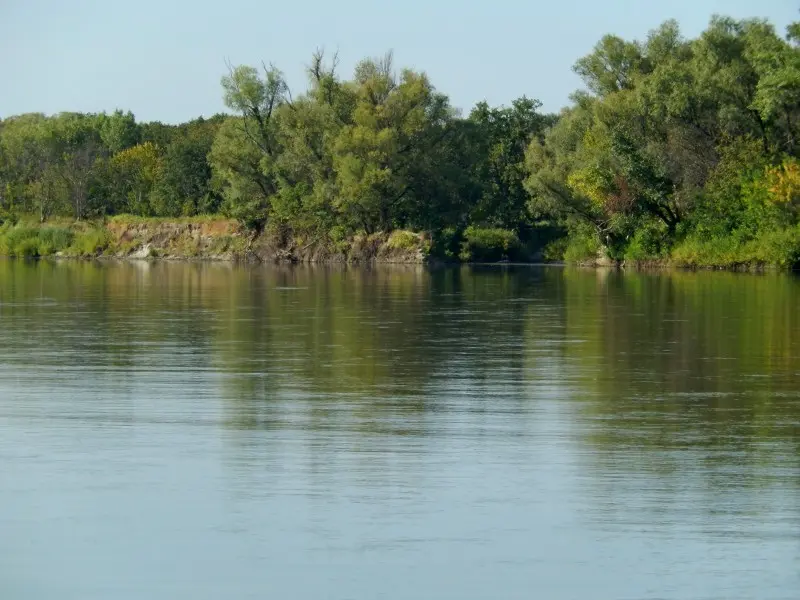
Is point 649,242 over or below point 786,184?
below

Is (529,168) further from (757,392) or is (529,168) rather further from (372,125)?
(757,392)

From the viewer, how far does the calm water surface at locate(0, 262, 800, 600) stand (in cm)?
984

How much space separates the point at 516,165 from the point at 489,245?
6475mm

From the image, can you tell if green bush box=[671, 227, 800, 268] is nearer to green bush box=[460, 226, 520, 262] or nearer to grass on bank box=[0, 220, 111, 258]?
green bush box=[460, 226, 520, 262]

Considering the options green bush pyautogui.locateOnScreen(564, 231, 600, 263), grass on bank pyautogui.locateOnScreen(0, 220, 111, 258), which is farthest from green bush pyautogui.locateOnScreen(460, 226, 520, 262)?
grass on bank pyautogui.locateOnScreen(0, 220, 111, 258)

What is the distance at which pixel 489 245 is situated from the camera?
8556cm

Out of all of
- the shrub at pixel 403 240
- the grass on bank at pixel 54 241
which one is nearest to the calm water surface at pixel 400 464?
the shrub at pixel 403 240

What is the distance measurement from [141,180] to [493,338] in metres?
86.9

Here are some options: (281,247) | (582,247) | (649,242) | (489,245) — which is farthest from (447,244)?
(649,242)

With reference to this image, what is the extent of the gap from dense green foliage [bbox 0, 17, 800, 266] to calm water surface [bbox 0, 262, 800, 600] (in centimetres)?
4364

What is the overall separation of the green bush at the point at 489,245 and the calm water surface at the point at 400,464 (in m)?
56.7

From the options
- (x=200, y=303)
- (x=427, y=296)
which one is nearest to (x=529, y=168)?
(x=427, y=296)

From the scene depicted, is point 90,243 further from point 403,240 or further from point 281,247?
point 403,240

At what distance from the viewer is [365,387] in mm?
19484
